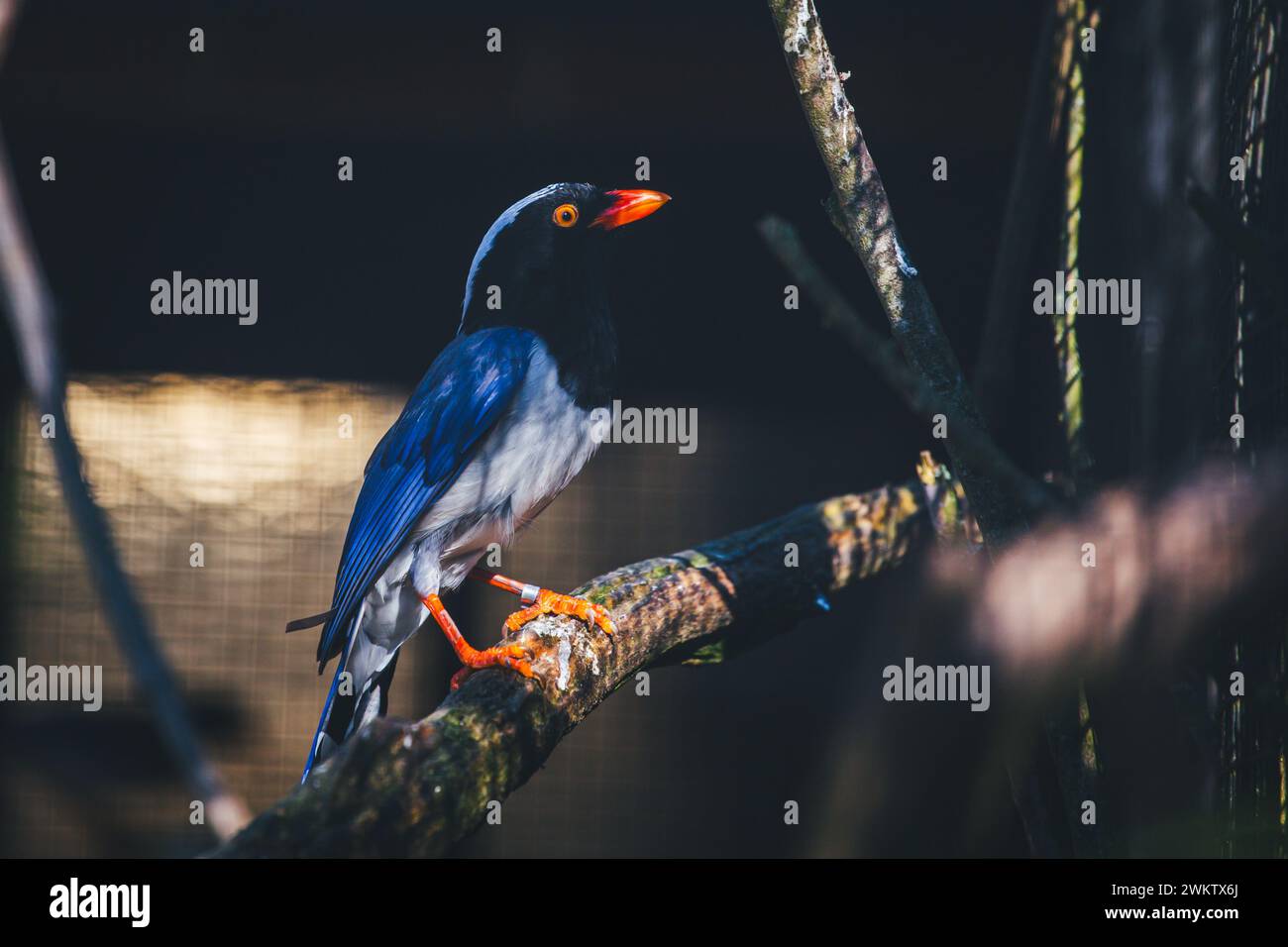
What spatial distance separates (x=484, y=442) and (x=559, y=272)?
347mm

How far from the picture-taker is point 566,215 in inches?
74.8

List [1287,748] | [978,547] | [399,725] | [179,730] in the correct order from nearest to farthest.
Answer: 1. [179,730]
2. [399,725]
3. [1287,748]
4. [978,547]

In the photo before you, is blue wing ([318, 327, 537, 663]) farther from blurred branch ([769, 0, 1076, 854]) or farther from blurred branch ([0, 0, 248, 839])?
blurred branch ([0, 0, 248, 839])

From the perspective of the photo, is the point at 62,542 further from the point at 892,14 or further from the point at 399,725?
the point at 892,14

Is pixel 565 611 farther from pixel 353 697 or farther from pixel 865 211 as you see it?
pixel 865 211

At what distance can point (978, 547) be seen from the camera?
190cm

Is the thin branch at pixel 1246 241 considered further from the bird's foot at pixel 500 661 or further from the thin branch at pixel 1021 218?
the bird's foot at pixel 500 661

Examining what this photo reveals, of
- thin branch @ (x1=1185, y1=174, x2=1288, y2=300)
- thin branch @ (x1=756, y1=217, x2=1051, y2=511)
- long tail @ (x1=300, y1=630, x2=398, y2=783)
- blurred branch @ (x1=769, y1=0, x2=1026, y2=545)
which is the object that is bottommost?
long tail @ (x1=300, y1=630, x2=398, y2=783)

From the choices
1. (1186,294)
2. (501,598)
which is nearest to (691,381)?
(501,598)

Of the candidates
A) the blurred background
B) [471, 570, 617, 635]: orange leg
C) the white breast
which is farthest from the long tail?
the blurred background

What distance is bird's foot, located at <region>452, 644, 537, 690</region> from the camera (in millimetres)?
1377

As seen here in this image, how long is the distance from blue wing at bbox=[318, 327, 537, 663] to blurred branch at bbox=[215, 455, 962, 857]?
0.31 meters

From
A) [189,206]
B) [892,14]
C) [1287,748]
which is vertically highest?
[892,14]
